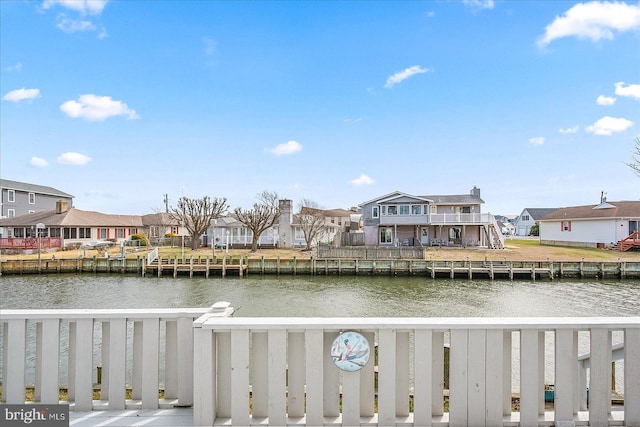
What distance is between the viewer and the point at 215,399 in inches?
88.2

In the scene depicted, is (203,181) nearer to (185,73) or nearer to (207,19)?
(185,73)

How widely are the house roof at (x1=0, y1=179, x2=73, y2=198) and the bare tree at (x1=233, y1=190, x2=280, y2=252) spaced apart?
84.5 ft

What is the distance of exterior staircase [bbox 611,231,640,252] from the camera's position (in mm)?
30984

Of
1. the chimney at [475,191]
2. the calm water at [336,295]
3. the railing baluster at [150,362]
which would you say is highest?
the chimney at [475,191]

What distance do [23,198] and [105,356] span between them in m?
51.2

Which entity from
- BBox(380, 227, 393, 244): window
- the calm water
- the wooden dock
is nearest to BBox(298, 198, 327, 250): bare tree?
BBox(380, 227, 393, 244): window

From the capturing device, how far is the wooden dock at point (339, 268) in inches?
947

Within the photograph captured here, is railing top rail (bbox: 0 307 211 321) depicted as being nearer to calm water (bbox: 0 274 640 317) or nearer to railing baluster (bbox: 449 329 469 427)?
railing baluster (bbox: 449 329 469 427)

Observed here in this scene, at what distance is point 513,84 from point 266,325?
1841cm

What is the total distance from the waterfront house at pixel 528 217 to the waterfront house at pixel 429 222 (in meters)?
35.4

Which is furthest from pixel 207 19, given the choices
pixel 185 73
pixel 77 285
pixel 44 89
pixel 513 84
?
pixel 77 285

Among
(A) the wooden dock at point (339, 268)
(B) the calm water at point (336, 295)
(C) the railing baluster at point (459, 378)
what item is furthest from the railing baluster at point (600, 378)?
(A) the wooden dock at point (339, 268)

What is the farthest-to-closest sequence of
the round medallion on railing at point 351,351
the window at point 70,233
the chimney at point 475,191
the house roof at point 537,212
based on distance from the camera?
the house roof at point 537,212, the chimney at point 475,191, the window at point 70,233, the round medallion on railing at point 351,351

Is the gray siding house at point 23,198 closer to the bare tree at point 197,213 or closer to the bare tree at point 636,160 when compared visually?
the bare tree at point 197,213
